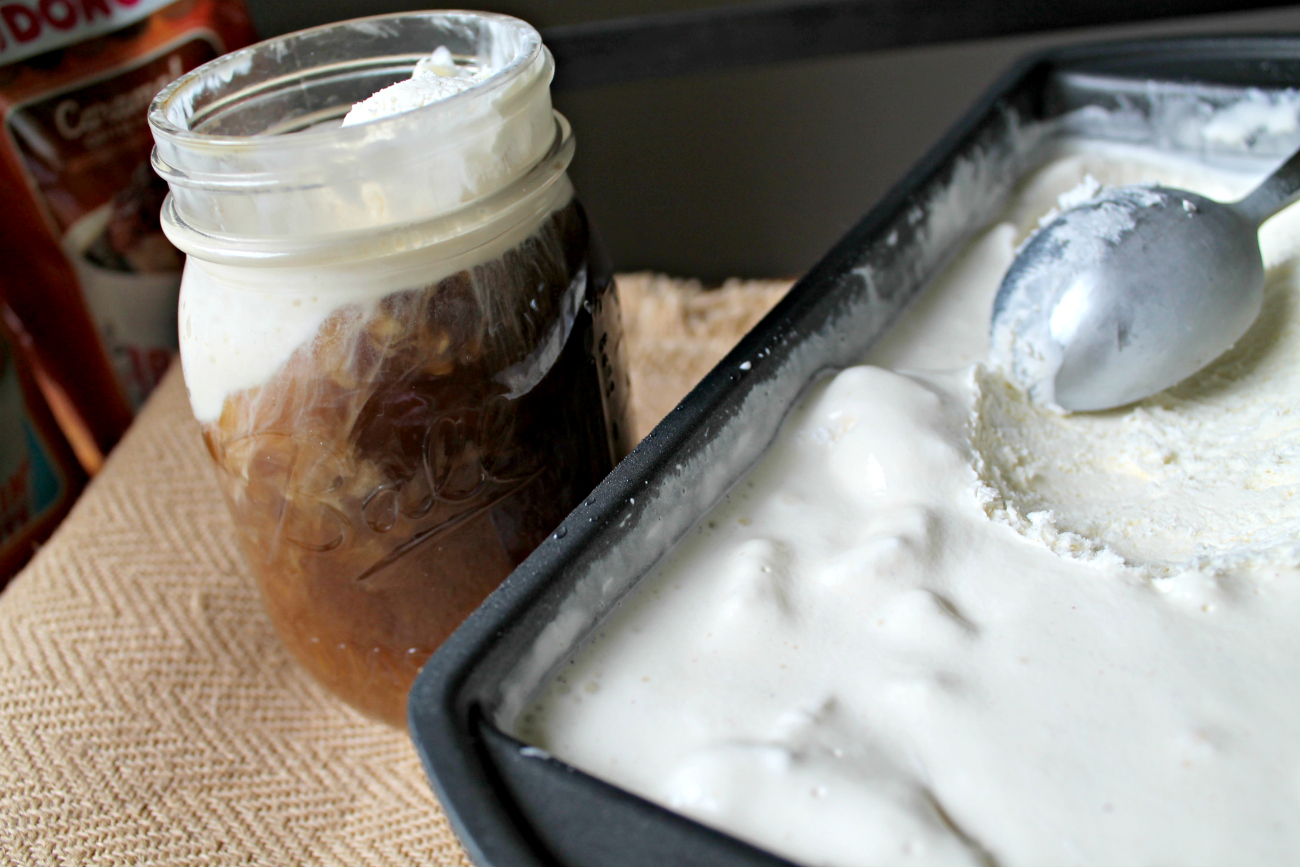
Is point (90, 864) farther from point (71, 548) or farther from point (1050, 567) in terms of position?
point (1050, 567)

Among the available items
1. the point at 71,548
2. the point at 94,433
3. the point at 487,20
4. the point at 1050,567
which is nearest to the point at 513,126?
the point at 487,20

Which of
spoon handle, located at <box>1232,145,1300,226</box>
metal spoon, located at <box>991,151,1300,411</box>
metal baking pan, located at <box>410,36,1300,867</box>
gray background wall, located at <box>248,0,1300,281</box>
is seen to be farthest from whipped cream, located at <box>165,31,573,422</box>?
gray background wall, located at <box>248,0,1300,281</box>

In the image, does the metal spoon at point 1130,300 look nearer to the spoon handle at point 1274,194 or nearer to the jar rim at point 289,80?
the spoon handle at point 1274,194

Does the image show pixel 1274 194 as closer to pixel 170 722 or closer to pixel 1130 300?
pixel 1130 300

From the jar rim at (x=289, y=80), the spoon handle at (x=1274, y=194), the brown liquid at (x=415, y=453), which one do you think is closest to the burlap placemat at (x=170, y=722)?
the brown liquid at (x=415, y=453)

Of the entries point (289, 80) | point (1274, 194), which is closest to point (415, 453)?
point (289, 80)

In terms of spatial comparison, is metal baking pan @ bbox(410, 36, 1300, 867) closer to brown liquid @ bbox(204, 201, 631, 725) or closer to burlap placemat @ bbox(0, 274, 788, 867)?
brown liquid @ bbox(204, 201, 631, 725)
